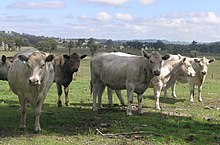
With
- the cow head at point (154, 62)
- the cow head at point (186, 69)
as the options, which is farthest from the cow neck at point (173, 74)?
the cow head at point (154, 62)

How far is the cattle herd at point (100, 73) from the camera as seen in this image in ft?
36.5

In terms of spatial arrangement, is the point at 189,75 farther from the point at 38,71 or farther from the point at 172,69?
the point at 38,71

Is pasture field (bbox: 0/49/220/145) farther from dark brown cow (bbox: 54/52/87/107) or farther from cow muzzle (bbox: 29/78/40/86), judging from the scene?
cow muzzle (bbox: 29/78/40/86)

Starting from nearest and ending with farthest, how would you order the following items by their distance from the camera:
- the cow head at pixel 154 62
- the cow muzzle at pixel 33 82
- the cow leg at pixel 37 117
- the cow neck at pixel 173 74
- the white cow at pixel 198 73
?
the cow muzzle at pixel 33 82 < the cow leg at pixel 37 117 < the cow head at pixel 154 62 < the cow neck at pixel 173 74 < the white cow at pixel 198 73

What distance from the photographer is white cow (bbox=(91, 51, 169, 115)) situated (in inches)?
553

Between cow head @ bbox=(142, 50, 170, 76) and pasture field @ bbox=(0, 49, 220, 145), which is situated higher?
cow head @ bbox=(142, 50, 170, 76)

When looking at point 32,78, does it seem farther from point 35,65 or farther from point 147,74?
Result: point 147,74

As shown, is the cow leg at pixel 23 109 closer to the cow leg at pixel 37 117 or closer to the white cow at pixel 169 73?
the cow leg at pixel 37 117

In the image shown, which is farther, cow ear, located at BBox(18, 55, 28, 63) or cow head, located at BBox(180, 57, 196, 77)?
cow head, located at BBox(180, 57, 196, 77)

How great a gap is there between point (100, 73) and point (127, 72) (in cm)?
164

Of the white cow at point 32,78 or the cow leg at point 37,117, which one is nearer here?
the white cow at point 32,78

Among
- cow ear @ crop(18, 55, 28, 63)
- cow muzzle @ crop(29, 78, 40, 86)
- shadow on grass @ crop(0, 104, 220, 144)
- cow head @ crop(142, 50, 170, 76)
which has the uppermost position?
cow ear @ crop(18, 55, 28, 63)

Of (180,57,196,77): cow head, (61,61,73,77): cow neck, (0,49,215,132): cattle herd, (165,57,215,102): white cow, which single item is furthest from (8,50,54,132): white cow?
(165,57,215,102): white cow

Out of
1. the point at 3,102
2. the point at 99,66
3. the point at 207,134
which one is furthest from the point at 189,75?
the point at 3,102
